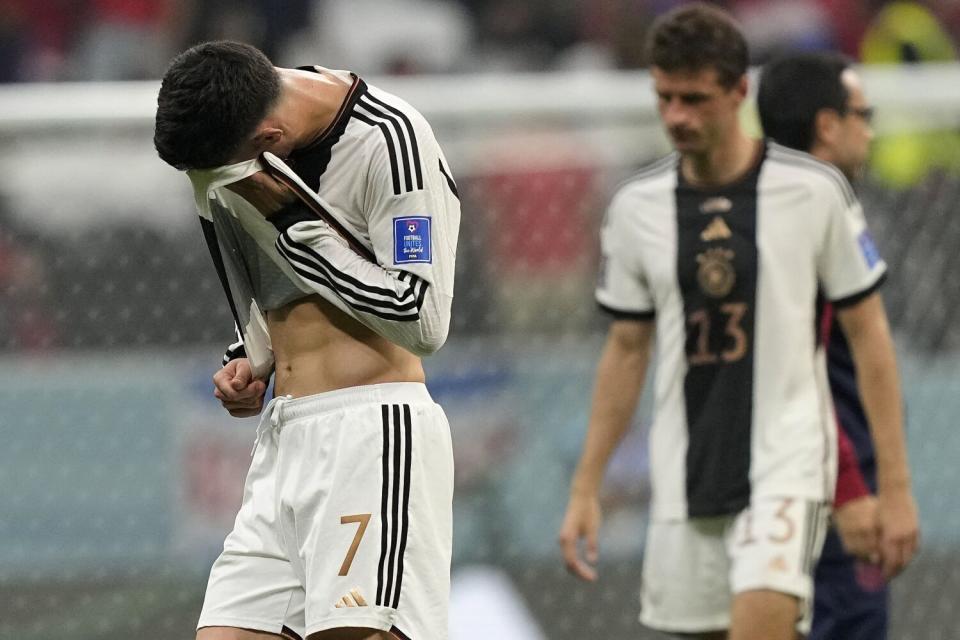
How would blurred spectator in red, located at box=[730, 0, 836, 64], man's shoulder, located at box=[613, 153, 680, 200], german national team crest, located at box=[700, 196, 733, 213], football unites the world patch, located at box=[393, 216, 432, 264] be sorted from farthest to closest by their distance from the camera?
1. blurred spectator in red, located at box=[730, 0, 836, 64]
2. man's shoulder, located at box=[613, 153, 680, 200]
3. german national team crest, located at box=[700, 196, 733, 213]
4. football unites the world patch, located at box=[393, 216, 432, 264]

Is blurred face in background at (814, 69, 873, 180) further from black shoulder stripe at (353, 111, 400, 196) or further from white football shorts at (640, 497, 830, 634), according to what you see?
black shoulder stripe at (353, 111, 400, 196)

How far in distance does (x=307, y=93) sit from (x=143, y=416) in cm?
291

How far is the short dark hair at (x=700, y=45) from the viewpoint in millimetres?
3611

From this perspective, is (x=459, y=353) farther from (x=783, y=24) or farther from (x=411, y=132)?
(x=783, y=24)

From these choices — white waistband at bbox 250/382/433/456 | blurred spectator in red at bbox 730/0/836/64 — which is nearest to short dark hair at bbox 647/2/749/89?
white waistband at bbox 250/382/433/456

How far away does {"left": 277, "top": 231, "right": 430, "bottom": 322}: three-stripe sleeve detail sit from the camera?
2.56 meters

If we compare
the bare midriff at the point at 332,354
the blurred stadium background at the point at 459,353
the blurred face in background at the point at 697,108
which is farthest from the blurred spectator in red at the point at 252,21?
the bare midriff at the point at 332,354

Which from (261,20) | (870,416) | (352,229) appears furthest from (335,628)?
(261,20)

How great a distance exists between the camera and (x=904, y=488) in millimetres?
3516

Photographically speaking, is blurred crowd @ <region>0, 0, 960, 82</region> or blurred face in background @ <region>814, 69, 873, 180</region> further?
blurred crowd @ <region>0, 0, 960, 82</region>

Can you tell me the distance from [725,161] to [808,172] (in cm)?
20

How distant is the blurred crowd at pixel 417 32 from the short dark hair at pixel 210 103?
6061 mm

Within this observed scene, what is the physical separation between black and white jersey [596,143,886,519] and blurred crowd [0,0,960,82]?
5146 millimetres

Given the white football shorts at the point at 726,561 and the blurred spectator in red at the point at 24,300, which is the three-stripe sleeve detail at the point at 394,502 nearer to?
the white football shorts at the point at 726,561
